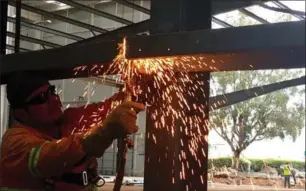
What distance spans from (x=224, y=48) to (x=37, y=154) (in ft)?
2.63

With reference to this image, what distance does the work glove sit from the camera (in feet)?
5.85

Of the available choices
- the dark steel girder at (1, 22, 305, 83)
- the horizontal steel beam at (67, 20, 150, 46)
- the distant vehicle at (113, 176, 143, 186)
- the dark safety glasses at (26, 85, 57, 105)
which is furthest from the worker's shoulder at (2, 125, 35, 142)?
the distant vehicle at (113, 176, 143, 186)

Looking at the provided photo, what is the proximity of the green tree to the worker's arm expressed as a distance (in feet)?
8.97

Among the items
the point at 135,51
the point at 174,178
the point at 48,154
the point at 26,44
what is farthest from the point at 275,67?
the point at 26,44

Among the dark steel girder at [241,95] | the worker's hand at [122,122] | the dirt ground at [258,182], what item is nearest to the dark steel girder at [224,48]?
the worker's hand at [122,122]

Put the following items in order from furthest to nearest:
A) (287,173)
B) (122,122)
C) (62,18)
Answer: (62,18) < (287,173) < (122,122)

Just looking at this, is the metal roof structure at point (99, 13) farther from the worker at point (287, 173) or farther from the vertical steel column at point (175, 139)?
the vertical steel column at point (175, 139)

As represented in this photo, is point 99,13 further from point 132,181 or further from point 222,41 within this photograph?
point 222,41

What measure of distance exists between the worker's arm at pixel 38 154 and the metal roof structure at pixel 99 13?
4431mm

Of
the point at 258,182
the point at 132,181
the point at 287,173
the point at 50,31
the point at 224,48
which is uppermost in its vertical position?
the point at 50,31

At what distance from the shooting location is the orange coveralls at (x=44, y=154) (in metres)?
1.86

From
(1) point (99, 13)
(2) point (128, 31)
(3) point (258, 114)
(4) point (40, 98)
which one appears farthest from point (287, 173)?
(4) point (40, 98)

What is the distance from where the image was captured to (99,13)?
7.57m

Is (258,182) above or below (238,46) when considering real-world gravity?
below
